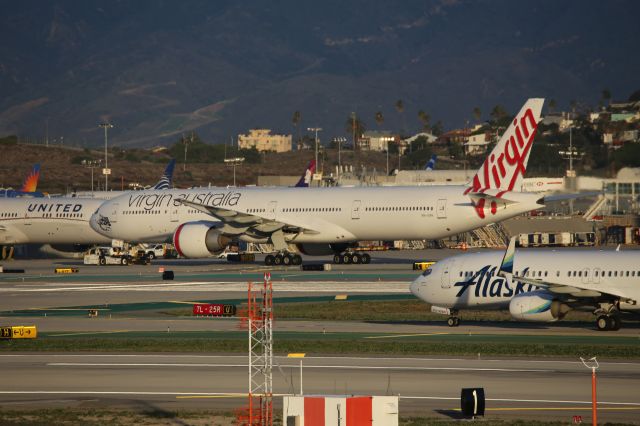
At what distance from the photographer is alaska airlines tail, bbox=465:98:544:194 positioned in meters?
62.4

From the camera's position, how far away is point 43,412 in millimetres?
25531

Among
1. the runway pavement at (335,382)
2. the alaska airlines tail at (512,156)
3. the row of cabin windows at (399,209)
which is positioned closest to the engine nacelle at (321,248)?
the row of cabin windows at (399,209)

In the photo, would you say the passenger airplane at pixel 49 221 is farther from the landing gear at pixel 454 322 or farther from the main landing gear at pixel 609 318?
the main landing gear at pixel 609 318

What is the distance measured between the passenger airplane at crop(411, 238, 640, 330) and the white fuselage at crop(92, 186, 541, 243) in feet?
75.4

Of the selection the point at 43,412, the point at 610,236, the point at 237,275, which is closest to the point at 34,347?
the point at 43,412

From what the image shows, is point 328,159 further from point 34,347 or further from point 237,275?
point 34,347

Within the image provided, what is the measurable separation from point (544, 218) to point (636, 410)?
7136cm

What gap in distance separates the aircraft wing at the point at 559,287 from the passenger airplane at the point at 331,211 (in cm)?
2534

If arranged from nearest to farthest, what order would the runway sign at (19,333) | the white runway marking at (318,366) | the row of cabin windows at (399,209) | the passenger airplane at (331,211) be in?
the white runway marking at (318,366)
the runway sign at (19,333)
the passenger airplane at (331,211)
the row of cabin windows at (399,209)

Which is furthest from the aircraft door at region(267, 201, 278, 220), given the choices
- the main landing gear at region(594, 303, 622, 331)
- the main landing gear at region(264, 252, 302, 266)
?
the main landing gear at region(594, 303, 622, 331)

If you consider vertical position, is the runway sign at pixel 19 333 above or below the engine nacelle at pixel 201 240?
below

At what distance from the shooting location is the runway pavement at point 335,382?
85.0ft

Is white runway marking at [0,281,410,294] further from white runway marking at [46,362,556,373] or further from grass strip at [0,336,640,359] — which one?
white runway marking at [46,362,556,373]

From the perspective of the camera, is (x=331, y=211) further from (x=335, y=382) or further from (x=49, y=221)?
(x=335, y=382)
